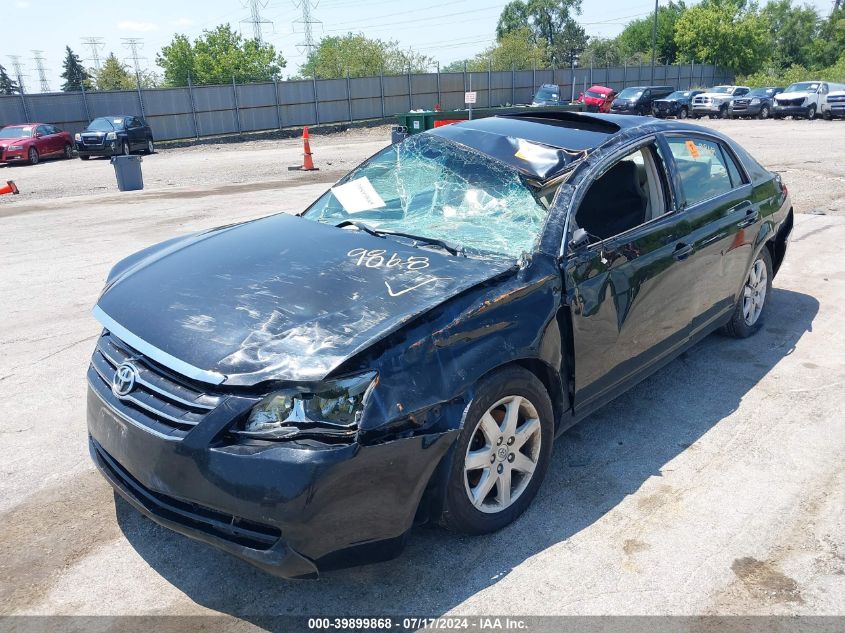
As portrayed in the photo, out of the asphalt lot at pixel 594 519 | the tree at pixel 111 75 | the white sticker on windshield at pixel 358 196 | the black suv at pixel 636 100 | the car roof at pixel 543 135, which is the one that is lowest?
the asphalt lot at pixel 594 519

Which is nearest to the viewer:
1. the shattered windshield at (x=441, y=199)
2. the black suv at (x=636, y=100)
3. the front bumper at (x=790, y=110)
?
the shattered windshield at (x=441, y=199)

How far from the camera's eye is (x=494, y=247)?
3516mm

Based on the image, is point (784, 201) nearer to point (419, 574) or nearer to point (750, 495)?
point (750, 495)

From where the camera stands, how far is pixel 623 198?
4.01m

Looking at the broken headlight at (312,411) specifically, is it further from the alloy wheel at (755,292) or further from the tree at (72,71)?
the tree at (72,71)

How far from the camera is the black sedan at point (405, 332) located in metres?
2.53

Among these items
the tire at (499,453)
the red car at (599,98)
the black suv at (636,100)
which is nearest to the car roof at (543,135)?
the tire at (499,453)

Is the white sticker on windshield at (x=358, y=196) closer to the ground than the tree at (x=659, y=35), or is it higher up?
closer to the ground

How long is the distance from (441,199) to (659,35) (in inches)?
3632

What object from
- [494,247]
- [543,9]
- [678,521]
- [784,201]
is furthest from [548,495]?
[543,9]

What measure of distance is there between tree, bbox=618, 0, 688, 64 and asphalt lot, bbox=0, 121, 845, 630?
82.9 meters

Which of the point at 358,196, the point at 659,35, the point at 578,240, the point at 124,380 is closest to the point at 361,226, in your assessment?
the point at 358,196

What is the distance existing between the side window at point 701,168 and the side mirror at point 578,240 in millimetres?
1171

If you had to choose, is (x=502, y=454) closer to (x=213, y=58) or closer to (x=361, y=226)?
(x=361, y=226)
